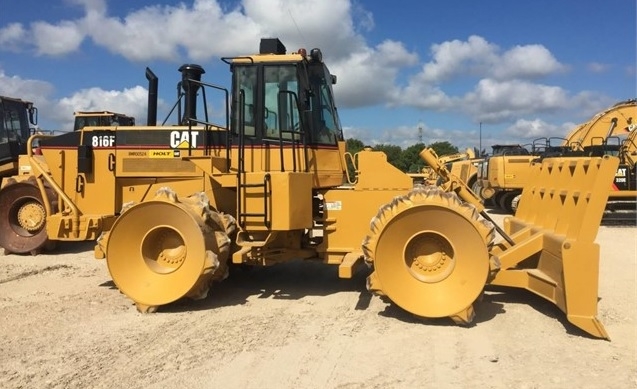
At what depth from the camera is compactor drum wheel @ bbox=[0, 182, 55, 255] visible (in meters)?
10.9

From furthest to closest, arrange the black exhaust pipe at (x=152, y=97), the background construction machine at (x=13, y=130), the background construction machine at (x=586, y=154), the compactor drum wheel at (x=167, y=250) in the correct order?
1. the background construction machine at (x=586, y=154)
2. the background construction machine at (x=13, y=130)
3. the black exhaust pipe at (x=152, y=97)
4. the compactor drum wheel at (x=167, y=250)

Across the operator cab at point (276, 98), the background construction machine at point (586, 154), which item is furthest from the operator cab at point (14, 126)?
the background construction machine at point (586, 154)

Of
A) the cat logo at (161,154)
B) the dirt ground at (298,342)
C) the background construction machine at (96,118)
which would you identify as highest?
the background construction machine at (96,118)

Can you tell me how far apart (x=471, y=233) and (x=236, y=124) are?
323 centimetres

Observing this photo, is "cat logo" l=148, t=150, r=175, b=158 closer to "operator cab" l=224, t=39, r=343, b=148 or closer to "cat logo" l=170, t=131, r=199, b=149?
"cat logo" l=170, t=131, r=199, b=149

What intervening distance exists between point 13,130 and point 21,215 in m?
3.96

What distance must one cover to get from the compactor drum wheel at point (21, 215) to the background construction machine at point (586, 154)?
13.8 m

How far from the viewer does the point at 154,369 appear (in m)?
4.46

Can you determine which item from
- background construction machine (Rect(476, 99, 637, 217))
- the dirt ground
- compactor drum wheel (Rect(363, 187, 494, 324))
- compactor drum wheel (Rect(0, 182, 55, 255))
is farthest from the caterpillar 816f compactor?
background construction machine (Rect(476, 99, 637, 217))

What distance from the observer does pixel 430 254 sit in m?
5.98

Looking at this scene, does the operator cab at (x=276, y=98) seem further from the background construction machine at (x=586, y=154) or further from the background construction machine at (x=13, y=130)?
the background construction machine at (x=586, y=154)

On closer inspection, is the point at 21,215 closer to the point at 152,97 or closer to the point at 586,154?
the point at 152,97

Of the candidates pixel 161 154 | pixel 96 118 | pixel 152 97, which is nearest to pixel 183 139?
pixel 161 154

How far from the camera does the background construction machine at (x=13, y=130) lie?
1299 cm
